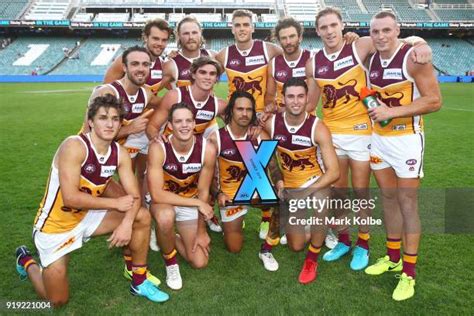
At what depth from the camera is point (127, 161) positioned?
12.0 feet

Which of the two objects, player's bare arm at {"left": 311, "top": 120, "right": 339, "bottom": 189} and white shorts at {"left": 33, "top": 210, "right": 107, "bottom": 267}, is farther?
player's bare arm at {"left": 311, "top": 120, "right": 339, "bottom": 189}

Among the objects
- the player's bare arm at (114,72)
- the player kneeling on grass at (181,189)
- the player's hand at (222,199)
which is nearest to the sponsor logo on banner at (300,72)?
the player kneeling on grass at (181,189)

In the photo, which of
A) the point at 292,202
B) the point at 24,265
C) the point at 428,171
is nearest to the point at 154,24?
the point at 292,202

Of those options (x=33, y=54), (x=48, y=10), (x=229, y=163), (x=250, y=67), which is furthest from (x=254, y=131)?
(x=48, y=10)

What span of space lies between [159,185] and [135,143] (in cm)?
128

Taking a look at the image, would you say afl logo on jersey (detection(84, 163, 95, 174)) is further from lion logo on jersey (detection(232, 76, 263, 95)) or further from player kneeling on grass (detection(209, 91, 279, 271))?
lion logo on jersey (detection(232, 76, 263, 95))

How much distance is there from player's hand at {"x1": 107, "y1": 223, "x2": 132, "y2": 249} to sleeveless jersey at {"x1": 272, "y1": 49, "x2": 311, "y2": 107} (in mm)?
2666

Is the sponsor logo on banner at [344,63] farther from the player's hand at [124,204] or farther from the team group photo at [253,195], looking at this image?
the player's hand at [124,204]

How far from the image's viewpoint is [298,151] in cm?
427

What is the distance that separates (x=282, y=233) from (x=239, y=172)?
0.92 m

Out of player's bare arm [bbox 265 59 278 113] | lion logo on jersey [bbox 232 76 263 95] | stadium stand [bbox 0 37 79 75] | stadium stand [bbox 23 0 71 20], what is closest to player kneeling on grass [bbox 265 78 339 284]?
player's bare arm [bbox 265 59 278 113]

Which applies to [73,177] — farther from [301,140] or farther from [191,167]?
[301,140]

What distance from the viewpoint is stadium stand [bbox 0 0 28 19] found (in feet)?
147

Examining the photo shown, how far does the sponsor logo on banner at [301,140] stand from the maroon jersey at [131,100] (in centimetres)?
→ 178
